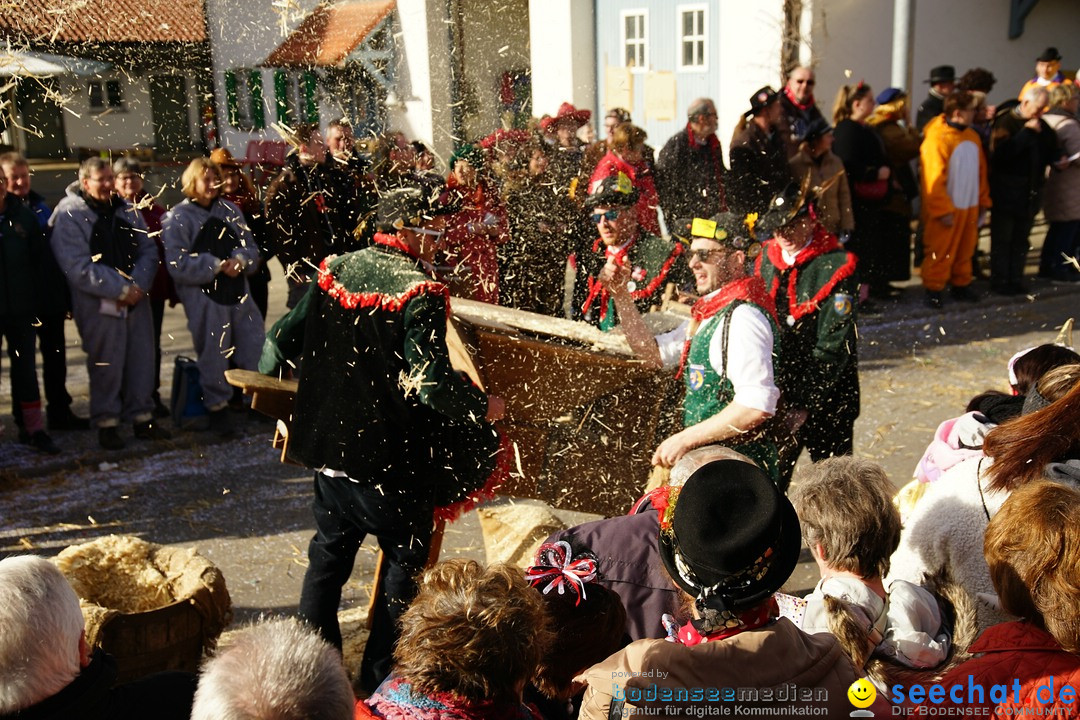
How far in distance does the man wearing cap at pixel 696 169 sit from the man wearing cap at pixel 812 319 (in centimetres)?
394

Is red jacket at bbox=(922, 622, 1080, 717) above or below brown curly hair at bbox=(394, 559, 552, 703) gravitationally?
below

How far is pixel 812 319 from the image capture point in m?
4.53

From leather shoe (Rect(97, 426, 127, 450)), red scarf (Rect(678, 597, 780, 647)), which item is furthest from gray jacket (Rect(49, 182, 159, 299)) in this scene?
red scarf (Rect(678, 597, 780, 647))

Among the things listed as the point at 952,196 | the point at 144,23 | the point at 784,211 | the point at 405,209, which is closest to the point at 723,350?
the point at 784,211

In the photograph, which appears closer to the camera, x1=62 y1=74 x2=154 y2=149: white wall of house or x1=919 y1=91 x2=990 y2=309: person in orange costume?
x1=919 y1=91 x2=990 y2=309: person in orange costume

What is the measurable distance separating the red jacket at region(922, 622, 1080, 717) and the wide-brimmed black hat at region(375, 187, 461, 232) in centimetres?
231

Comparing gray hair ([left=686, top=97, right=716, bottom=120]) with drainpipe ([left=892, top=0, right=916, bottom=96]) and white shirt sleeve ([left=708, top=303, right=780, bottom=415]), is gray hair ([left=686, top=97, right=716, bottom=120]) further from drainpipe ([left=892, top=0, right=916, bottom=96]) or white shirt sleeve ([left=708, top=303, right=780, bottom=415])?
white shirt sleeve ([left=708, top=303, right=780, bottom=415])

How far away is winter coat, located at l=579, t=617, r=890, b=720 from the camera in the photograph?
1.86 meters

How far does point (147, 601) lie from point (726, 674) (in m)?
2.57

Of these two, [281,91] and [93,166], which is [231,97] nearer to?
[281,91]

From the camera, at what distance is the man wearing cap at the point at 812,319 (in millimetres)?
4426

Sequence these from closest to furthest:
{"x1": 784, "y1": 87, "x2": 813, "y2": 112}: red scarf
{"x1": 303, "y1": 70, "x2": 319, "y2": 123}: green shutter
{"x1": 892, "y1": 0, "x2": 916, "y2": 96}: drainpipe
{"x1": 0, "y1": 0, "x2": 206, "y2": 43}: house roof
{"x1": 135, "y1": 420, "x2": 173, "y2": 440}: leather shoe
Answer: {"x1": 135, "y1": 420, "x2": 173, "y2": 440}: leather shoe, {"x1": 784, "y1": 87, "x2": 813, "y2": 112}: red scarf, {"x1": 892, "y1": 0, "x2": 916, "y2": 96}: drainpipe, {"x1": 303, "y1": 70, "x2": 319, "y2": 123}: green shutter, {"x1": 0, "y1": 0, "x2": 206, "y2": 43}: house roof

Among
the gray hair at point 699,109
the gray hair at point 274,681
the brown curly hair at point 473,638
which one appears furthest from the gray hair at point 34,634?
the gray hair at point 699,109

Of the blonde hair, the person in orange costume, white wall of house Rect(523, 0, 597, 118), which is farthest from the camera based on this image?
white wall of house Rect(523, 0, 597, 118)
